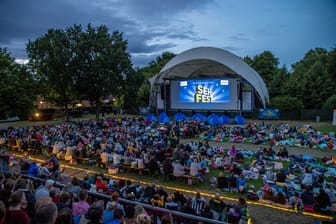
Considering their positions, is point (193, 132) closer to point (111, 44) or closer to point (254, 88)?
point (254, 88)

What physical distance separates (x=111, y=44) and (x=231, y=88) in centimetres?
1905

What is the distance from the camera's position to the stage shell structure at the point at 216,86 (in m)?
36.2

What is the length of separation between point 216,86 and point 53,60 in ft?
76.3

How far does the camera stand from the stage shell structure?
3621 centimetres

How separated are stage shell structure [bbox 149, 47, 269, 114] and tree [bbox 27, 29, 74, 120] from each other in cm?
1369

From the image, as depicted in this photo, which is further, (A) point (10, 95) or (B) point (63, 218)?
(A) point (10, 95)

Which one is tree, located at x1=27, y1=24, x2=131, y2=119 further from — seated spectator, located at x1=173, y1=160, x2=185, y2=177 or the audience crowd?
seated spectator, located at x1=173, y1=160, x2=185, y2=177

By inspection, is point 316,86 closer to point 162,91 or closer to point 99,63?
point 162,91

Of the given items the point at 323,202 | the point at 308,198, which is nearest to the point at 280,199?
the point at 308,198

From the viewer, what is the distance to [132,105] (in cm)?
5228

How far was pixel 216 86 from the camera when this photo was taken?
37.1 m

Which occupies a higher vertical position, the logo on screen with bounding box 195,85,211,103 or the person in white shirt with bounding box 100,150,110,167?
the logo on screen with bounding box 195,85,211,103

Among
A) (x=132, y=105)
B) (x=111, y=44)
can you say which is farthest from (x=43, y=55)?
(x=132, y=105)

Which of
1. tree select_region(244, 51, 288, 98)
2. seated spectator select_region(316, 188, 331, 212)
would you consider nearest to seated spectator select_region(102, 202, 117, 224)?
seated spectator select_region(316, 188, 331, 212)
